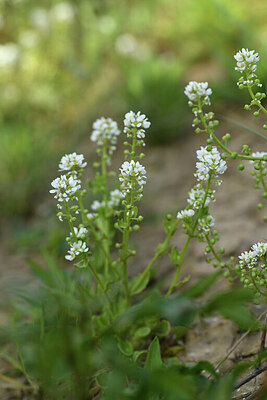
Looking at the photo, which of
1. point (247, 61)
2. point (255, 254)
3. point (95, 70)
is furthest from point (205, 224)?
point (95, 70)

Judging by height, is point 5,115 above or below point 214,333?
above

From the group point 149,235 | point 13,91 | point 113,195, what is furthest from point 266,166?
point 13,91

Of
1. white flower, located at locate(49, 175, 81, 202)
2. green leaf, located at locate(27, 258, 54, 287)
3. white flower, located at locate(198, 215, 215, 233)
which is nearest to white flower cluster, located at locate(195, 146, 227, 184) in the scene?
white flower, located at locate(198, 215, 215, 233)

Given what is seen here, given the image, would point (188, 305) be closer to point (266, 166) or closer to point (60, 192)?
point (60, 192)

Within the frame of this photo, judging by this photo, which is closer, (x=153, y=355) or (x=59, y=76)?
(x=153, y=355)

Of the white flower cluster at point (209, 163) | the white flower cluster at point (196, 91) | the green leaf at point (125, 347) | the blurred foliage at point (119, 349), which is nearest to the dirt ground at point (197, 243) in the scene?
the blurred foliage at point (119, 349)

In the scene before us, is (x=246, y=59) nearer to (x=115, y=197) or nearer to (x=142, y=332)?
(x=115, y=197)
